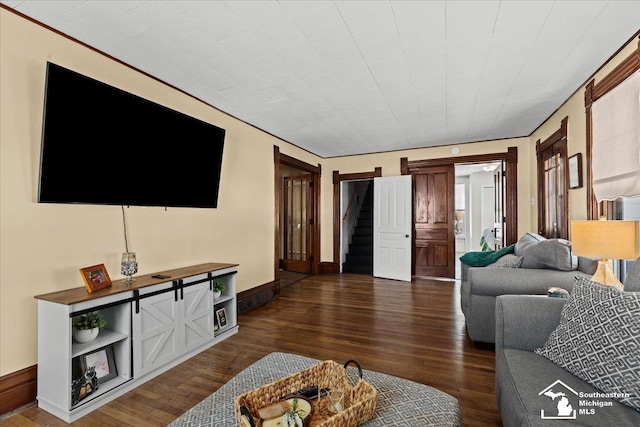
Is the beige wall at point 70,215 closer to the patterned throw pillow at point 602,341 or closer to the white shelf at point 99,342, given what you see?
the white shelf at point 99,342

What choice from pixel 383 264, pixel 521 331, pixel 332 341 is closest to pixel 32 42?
pixel 332 341

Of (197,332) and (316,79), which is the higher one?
(316,79)

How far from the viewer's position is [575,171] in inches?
126

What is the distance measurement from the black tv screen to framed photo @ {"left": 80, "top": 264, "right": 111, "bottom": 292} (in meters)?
0.49

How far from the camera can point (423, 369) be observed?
7.89 feet

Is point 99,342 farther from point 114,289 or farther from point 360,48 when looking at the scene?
point 360,48

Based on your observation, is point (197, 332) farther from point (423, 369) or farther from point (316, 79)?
point (316, 79)

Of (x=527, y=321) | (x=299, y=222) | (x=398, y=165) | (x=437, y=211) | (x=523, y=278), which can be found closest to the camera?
(x=527, y=321)

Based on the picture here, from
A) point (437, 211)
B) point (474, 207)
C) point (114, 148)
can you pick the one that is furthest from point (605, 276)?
point (474, 207)

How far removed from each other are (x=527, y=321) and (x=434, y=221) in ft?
14.4

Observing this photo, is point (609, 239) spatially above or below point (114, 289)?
above

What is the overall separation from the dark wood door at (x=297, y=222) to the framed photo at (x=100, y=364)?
449cm

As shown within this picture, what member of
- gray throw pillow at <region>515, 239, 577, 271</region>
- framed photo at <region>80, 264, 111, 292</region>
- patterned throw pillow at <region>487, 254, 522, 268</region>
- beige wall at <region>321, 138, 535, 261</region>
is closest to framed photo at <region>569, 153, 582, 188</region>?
gray throw pillow at <region>515, 239, 577, 271</region>

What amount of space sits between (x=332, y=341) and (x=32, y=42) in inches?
129
